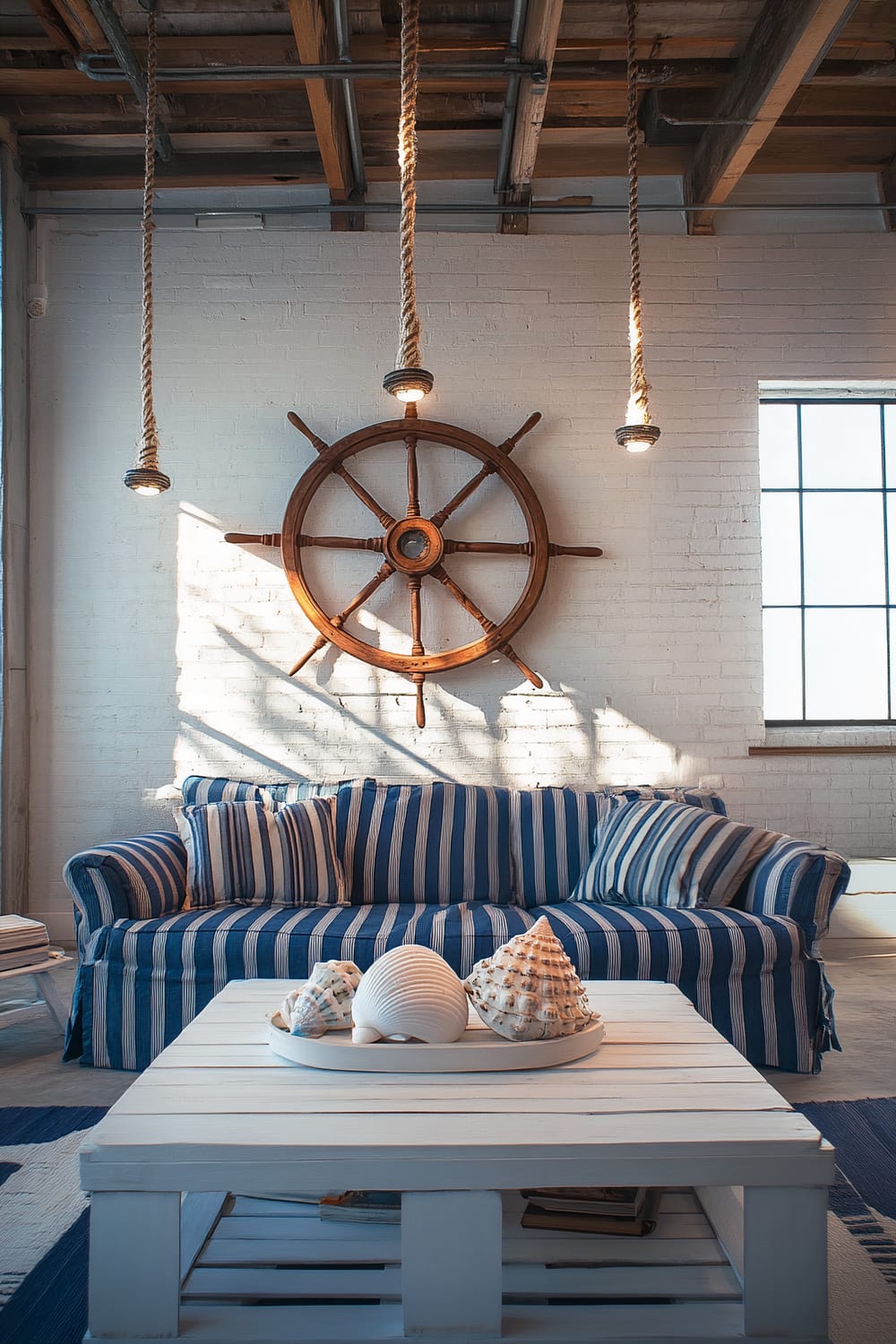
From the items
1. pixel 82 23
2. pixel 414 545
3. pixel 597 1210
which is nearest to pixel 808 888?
pixel 597 1210

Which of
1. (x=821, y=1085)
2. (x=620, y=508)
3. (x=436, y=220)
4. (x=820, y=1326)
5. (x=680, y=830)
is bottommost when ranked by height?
(x=821, y=1085)

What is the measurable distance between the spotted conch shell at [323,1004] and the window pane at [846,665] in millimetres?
2994

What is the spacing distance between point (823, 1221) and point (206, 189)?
4.08 metres

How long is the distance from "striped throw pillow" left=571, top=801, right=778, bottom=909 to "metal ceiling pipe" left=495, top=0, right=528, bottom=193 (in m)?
2.37

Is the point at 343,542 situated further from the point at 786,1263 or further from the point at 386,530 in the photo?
the point at 786,1263

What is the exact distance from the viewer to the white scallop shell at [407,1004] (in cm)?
154

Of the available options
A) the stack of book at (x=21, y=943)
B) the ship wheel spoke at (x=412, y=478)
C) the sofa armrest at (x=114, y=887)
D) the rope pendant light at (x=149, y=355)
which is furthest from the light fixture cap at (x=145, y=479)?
the stack of book at (x=21, y=943)

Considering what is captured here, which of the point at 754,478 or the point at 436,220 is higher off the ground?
the point at 436,220

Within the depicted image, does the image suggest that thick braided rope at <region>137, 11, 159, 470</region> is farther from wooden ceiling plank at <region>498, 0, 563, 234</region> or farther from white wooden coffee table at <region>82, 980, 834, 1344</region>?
white wooden coffee table at <region>82, 980, 834, 1344</region>

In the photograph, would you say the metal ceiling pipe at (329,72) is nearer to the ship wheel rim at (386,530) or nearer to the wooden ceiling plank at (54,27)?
the wooden ceiling plank at (54,27)

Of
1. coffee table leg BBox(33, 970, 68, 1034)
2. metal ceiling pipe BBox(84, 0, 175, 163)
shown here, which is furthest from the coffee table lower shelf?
metal ceiling pipe BBox(84, 0, 175, 163)

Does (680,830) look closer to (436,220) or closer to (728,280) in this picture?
(728,280)

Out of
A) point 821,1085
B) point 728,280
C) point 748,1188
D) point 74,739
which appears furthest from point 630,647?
point 748,1188

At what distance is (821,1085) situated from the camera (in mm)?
2455
